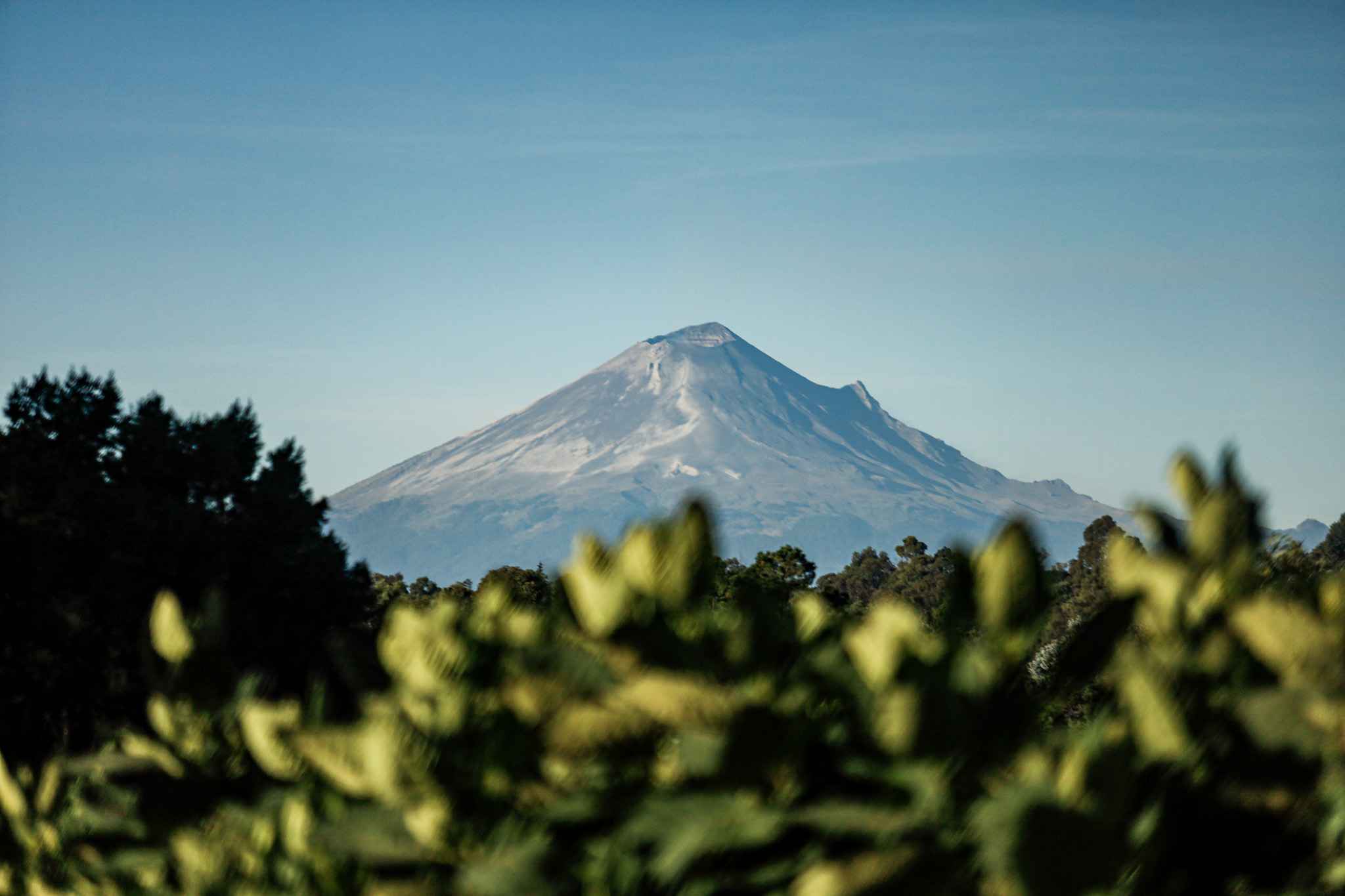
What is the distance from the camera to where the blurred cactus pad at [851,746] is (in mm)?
1366

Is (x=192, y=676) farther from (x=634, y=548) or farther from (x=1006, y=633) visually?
(x=1006, y=633)

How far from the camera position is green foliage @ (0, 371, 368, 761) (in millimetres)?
19062

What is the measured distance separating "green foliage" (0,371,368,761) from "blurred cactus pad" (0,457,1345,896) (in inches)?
718

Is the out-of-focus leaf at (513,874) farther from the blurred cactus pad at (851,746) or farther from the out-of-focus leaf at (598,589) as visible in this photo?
the out-of-focus leaf at (598,589)

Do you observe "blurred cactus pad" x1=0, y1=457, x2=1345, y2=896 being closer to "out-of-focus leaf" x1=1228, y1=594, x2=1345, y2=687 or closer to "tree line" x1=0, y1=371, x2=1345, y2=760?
"out-of-focus leaf" x1=1228, y1=594, x2=1345, y2=687

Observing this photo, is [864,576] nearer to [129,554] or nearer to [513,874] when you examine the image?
[129,554]

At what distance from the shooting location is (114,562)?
19.8 metres

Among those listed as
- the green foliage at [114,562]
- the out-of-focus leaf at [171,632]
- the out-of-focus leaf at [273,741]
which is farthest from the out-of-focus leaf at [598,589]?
the green foliage at [114,562]

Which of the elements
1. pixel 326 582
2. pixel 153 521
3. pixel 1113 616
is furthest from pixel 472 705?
pixel 326 582

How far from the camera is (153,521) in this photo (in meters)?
19.9

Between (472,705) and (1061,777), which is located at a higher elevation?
(472,705)

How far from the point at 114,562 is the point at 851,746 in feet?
71.0

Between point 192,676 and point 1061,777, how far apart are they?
1677 mm

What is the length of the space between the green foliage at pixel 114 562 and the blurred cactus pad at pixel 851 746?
18.2 m
